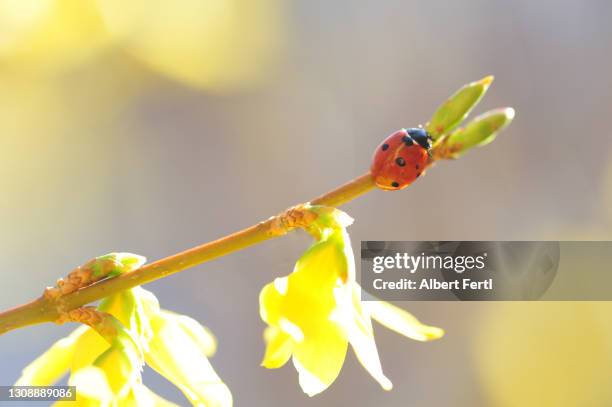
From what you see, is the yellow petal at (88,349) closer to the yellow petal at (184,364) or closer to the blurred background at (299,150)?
the yellow petal at (184,364)

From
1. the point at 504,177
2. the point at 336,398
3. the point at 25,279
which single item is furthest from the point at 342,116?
the point at 25,279

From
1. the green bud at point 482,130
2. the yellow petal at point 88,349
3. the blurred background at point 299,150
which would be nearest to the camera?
the green bud at point 482,130

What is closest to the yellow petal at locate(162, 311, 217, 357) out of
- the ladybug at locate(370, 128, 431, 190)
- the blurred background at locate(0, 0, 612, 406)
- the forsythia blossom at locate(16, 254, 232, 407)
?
the forsythia blossom at locate(16, 254, 232, 407)

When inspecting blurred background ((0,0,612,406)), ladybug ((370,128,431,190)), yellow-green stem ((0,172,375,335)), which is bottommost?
blurred background ((0,0,612,406))

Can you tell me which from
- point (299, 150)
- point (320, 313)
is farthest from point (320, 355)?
point (299, 150)

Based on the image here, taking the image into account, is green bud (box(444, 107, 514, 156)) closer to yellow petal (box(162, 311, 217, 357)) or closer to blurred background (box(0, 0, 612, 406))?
yellow petal (box(162, 311, 217, 357))

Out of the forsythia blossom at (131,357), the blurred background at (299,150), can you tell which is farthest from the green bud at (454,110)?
the blurred background at (299,150)
